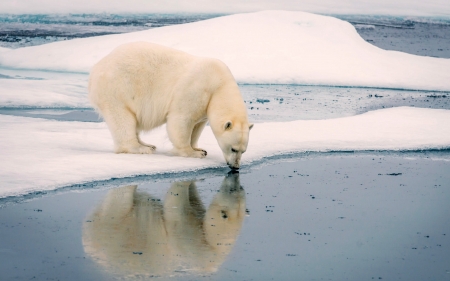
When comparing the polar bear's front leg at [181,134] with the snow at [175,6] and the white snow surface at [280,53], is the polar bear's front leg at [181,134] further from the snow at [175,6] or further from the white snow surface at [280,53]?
the snow at [175,6]

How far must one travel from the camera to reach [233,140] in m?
5.14

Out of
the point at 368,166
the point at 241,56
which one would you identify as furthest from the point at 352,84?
the point at 368,166

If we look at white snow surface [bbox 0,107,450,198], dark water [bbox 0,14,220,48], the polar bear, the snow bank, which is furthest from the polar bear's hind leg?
dark water [bbox 0,14,220,48]

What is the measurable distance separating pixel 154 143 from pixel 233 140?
1767mm

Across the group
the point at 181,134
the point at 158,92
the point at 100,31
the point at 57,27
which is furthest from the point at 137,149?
the point at 57,27

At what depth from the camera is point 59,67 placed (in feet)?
51.0

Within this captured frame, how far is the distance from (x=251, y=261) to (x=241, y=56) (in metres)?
12.5

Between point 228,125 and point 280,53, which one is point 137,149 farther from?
point 280,53

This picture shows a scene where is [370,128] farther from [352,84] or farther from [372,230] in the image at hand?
[352,84]

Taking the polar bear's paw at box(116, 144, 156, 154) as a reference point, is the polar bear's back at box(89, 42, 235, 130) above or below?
above

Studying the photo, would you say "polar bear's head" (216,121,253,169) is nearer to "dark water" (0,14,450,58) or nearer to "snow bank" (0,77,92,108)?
"snow bank" (0,77,92,108)

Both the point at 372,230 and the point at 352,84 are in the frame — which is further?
the point at 352,84

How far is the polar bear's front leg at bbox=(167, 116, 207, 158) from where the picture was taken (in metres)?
5.52

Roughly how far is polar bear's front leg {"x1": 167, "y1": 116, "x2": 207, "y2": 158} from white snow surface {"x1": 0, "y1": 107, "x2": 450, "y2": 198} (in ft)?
0.35
